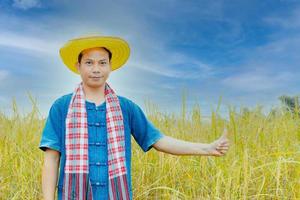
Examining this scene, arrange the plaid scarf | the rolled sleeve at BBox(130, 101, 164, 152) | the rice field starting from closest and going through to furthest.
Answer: the plaid scarf
the rolled sleeve at BBox(130, 101, 164, 152)
the rice field

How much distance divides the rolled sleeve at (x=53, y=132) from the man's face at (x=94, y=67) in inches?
8.5

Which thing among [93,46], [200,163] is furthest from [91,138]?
[200,163]

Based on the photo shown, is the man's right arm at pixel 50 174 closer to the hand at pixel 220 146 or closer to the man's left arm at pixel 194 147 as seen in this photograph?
the man's left arm at pixel 194 147

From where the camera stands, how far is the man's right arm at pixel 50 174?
7.63 feet

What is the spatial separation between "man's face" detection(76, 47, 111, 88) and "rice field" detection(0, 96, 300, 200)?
36.0 inches

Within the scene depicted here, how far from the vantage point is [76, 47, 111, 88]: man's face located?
2.32 metres

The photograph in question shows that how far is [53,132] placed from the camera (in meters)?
2.38

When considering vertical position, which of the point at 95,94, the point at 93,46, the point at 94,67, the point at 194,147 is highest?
the point at 93,46

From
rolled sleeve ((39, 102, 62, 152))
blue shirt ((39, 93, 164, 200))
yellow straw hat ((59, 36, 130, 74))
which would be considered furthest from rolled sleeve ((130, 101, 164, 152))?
rolled sleeve ((39, 102, 62, 152))

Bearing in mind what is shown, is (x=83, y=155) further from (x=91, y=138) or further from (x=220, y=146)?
(x=220, y=146)

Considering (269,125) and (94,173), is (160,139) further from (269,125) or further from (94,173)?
(269,125)

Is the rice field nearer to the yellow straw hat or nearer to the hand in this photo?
the hand

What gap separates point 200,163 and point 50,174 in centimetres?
155

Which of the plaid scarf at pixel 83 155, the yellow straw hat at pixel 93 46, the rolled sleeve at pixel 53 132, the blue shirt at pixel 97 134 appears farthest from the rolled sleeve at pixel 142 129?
the rolled sleeve at pixel 53 132
